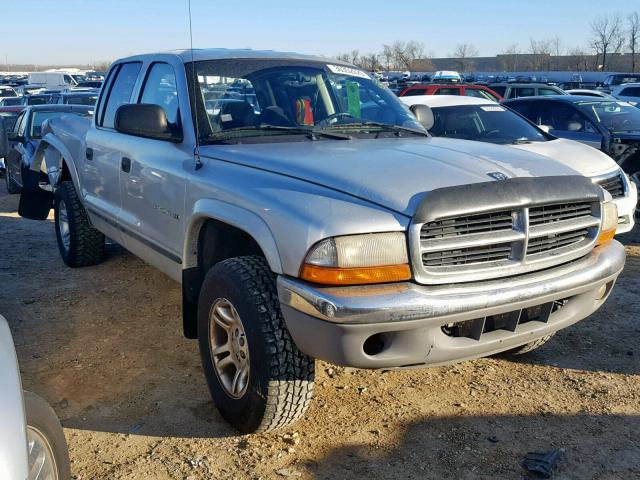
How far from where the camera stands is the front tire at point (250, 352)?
9.68 feet

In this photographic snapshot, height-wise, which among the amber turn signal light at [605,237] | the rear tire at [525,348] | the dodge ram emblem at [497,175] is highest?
the dodge ram emblem at [497,175]

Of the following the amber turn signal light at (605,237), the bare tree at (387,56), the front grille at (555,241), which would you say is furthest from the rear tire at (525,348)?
the bare tree at (387,56)

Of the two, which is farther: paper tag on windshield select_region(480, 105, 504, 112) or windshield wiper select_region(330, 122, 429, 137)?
paper tag on windshield select_region(480, 105, 504, 112)

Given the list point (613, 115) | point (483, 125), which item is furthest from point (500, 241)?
point (613, 115)

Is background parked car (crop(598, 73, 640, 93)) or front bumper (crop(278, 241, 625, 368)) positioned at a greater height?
background parked car (crop(598, 73, 640, 93))

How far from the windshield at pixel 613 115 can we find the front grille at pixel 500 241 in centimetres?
562

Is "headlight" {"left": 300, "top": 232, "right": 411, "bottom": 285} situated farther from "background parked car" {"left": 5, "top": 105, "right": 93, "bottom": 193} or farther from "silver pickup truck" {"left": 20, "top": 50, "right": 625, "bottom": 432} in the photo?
"background parked car" {"left": 5, "top": 105, "right": 93, "bottom": 193}

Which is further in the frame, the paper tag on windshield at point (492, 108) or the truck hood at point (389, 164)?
the paper tag on windshield at point (492, 108)

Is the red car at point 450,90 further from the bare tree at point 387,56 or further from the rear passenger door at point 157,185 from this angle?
the bare tree at point 387,56

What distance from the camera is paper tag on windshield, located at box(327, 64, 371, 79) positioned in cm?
447

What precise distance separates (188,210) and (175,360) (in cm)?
114

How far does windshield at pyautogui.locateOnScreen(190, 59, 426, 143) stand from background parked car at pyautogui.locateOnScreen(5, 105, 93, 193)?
19.3 ft

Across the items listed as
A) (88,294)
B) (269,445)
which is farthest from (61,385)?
(88,294)

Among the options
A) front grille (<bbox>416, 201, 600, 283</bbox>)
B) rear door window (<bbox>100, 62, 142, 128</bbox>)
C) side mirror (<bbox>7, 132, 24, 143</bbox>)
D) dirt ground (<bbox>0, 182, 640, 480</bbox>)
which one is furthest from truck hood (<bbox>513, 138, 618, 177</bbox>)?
side mirror (<bbox>7, 132, 24, 143</bbox>)
